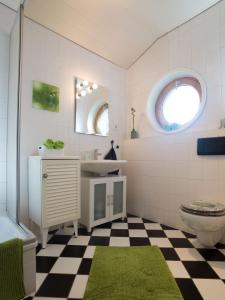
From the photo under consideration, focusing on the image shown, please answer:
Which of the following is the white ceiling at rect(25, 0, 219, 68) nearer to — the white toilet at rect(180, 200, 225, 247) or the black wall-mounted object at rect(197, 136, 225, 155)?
the black wall-mounted object at rect(197, 136, 225, 155)

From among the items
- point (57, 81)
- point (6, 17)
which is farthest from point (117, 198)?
point (6, 17)

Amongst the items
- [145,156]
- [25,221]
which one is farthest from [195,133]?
[25,221]

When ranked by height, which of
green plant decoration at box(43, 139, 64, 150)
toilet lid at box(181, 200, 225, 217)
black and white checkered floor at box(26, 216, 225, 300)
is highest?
green plant decoration at box(43, 139, 64, 150)

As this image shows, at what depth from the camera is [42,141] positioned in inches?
82.1

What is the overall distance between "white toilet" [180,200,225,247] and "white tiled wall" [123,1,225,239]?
0.29 metres

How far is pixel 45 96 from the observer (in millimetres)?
2119

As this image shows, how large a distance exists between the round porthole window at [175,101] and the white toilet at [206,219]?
97cm

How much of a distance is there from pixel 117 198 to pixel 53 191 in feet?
3.16

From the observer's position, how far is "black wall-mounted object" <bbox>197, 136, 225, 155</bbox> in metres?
1.86

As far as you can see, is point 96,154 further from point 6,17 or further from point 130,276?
point 6,17

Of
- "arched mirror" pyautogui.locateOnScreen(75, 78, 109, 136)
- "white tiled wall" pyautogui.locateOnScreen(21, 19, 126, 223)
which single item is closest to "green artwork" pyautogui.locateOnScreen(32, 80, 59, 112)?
"white tiled wall" pyautogui.locateOnScreen(21, 19, 126, 223)

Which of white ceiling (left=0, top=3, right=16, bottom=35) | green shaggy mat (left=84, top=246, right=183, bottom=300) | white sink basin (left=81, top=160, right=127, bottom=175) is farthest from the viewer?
white sink basin (left=81, top=160, right=127, bottom=175)

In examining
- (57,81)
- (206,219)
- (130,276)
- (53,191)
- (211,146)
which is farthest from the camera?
(57,81)

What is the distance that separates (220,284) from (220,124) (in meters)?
1.41
